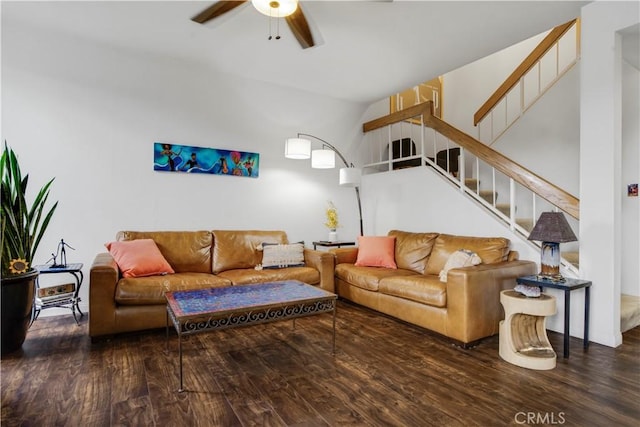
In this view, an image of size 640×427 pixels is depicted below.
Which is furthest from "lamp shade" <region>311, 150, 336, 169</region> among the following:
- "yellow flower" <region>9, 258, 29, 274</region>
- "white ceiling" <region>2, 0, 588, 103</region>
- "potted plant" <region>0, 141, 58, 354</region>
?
"yellow flower" <region>9, 258, 29, 274</region>

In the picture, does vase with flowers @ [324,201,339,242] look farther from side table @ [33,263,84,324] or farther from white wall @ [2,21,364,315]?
side table @ [33,263,84,324]

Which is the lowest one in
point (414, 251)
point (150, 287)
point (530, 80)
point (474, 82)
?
point (150, 287)

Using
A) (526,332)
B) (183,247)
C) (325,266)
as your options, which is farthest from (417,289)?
(183,247)

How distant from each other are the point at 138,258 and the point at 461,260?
9.79ft

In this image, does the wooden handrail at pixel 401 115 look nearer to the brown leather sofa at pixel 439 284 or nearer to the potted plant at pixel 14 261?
the brown leather sofa at pixel 439 284

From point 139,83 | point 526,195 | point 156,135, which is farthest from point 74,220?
point 526,195

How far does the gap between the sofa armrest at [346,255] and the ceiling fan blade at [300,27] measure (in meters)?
2.33

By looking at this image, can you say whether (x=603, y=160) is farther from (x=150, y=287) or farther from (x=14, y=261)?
(x=14, y=261)

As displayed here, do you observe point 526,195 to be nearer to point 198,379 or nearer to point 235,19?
point 235,19

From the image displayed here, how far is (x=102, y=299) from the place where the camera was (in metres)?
2.72

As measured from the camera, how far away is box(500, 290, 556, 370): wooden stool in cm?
232

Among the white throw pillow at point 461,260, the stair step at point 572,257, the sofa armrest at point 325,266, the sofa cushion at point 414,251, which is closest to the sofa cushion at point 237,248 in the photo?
the sofa armrest at point 325,266

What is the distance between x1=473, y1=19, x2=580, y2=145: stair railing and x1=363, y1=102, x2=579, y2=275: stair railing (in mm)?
610

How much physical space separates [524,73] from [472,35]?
176 cm
